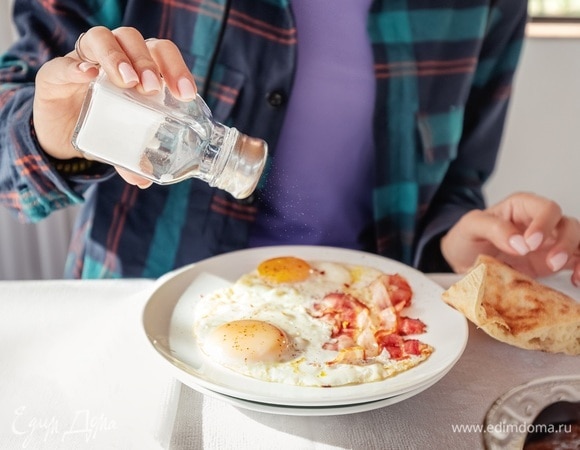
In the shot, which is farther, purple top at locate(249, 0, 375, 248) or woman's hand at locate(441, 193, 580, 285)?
purple top at locate(249, 0, 375, 248)

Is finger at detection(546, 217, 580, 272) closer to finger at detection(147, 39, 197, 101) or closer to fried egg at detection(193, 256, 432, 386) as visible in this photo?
fried egg at detection(193, 256, 432, 386)

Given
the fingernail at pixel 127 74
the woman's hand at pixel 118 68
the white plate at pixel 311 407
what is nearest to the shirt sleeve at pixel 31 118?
the woman's hand at pixel 118 68

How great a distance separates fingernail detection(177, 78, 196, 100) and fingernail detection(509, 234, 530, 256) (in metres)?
0.53

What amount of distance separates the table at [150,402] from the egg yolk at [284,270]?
197mm

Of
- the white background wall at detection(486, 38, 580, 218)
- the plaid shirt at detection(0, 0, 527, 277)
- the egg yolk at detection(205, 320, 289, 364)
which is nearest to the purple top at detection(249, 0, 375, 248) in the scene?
the plaid shirt at detection(0, 0, 527, 277)

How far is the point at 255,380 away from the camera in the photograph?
0.70 m

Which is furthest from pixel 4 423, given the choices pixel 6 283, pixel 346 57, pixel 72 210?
pixel 72 210

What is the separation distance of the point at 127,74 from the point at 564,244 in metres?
0.70

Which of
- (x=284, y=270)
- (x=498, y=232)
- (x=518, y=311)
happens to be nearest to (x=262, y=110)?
(x=284, y=270)

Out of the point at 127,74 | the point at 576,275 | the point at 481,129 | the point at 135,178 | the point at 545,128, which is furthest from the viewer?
the point at 545,128

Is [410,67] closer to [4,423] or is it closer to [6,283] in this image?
[6,283]

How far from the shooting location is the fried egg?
0.72m

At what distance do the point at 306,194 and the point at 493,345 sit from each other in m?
0.48

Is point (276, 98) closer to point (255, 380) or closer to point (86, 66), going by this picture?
point (86, 66)
